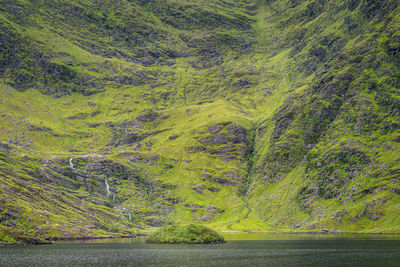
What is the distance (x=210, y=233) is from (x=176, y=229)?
17.6 m

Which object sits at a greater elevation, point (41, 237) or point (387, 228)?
point (387, 228)

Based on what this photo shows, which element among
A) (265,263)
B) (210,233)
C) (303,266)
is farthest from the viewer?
(210,233)

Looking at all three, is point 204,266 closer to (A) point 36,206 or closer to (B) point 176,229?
(B) point 176,229

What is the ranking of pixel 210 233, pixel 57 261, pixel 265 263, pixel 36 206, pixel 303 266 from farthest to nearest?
1. pixel 36 206
2. pixel 210 233
3. pixel 57 261
4. pixel 265 263
5. pixel 303 266

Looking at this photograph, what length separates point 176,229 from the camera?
17725 centimetres

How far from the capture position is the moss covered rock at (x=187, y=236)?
16901cm

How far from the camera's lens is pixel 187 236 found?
17025 centimetres

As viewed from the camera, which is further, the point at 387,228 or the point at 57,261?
the point at 387,228

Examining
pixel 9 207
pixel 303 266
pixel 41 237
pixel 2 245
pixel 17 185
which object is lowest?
pixel 303 266

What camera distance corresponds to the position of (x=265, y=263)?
82188mm

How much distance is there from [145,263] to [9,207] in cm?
10483

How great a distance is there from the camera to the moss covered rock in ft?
555

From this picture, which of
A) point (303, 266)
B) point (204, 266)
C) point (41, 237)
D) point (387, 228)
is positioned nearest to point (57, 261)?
point (204, 266)

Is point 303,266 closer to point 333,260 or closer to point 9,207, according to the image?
point 333,260
